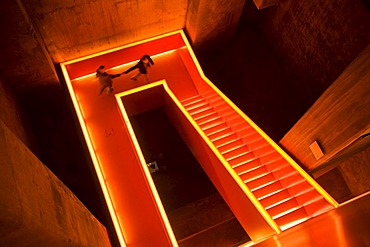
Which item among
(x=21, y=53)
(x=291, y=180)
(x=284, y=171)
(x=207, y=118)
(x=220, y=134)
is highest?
(x=21, y=53)

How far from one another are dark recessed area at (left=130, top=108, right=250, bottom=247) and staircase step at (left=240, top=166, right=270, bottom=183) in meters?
1.47

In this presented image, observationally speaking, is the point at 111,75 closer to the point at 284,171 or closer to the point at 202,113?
the point at 202,113

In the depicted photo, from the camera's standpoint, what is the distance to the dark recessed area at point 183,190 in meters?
7.20

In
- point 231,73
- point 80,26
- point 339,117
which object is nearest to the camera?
point 339,117

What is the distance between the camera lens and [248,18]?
8.92 m

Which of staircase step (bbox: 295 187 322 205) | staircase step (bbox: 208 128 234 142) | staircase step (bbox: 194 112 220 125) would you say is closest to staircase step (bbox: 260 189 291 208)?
staircase step (bbox: 295 187 322 205)

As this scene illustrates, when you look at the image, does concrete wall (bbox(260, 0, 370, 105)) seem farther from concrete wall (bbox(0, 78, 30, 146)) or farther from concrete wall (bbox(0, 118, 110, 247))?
concrete wall (bbox(0, 78, 30, 146))

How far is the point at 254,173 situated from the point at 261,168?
196 millimetres

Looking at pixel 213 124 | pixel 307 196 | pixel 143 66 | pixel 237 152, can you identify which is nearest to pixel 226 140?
pixel 237 152

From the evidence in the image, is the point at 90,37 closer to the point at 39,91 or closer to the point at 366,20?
the point at 39,91

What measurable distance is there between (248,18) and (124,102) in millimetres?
4412

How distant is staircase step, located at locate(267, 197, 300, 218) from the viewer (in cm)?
552

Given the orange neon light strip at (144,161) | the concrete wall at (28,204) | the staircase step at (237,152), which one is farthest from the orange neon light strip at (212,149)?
the concrete wall at (28,204)

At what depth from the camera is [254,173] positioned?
6.19 metres
